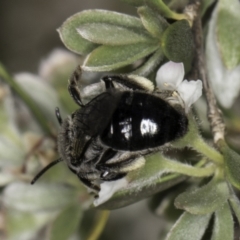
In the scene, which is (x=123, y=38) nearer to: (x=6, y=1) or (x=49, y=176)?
(x=49, y=176)

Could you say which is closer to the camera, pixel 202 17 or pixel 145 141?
pixel 145 141

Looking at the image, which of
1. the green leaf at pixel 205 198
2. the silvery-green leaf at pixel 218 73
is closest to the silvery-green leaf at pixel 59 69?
the silvery-green leaf at pixel 218 73

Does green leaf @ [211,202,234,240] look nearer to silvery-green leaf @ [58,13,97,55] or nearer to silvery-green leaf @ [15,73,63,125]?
silvery-green leaf @ [58,13,97,55]

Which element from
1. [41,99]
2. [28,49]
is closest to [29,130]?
[41,99]

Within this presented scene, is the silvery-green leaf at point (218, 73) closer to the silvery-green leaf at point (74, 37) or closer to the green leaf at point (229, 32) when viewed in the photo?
the green leaf at point (229, 32)

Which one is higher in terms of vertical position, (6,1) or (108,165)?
(108,165)

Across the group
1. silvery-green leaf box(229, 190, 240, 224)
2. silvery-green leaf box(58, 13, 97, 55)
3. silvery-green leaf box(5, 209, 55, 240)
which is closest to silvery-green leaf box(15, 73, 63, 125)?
silvery-green leaf box(5, 209, 55, 240)

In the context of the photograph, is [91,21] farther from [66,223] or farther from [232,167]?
[66,223]
